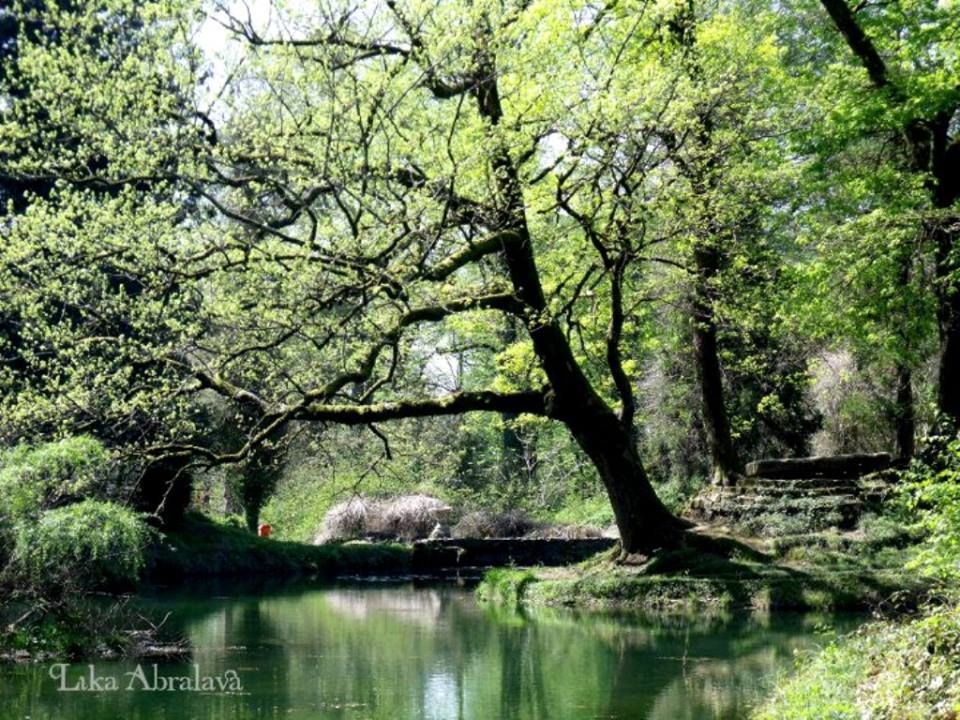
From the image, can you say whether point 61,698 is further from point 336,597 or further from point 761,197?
point 761,197

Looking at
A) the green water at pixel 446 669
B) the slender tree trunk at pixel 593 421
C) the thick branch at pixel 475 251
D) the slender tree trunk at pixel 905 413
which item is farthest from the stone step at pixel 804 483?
the thick branch at pixel 475 251

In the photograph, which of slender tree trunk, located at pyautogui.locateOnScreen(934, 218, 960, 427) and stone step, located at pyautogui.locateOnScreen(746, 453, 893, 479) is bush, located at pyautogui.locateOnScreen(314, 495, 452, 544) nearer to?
stone step, located at pyautogui.locateOnScreen(746, 453, 893, 479)

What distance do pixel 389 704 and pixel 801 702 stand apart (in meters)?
3.82

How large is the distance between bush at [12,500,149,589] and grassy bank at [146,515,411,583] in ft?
39.4

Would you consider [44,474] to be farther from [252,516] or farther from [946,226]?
[252,516]

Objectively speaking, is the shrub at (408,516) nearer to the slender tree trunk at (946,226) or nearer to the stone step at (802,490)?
the stone step at (802,490)

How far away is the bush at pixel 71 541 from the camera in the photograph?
1211 cm

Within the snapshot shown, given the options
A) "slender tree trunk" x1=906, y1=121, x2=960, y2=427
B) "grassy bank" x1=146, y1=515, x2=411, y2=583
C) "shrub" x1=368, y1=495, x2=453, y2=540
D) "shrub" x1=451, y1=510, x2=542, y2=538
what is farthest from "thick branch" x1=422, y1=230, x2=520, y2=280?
"shrub" x1=368, y1=495, x2=453, y2=540

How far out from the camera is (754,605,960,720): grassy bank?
6.60 metres

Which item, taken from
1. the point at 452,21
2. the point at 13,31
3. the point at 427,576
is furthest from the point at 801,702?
the point at 13,31

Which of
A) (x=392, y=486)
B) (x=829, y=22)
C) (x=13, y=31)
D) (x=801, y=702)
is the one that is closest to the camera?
(x=801, y=702)

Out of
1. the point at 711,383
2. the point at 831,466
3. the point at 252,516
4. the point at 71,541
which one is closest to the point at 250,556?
the point at 252,516

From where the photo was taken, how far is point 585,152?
16.5 metres

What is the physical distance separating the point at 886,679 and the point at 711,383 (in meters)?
14.3
